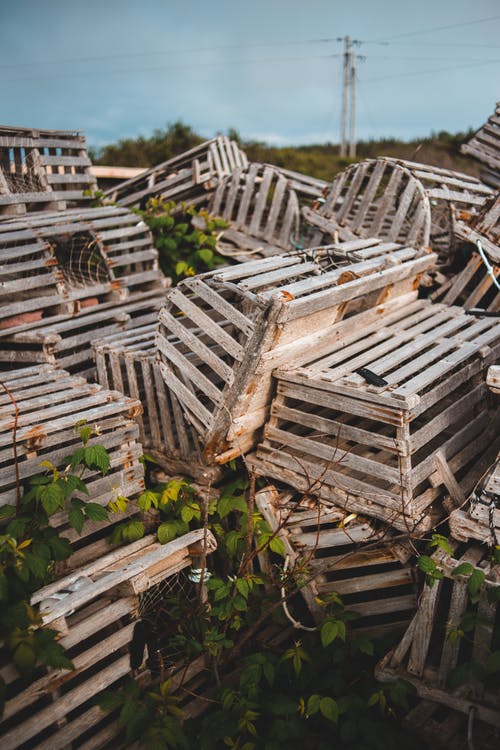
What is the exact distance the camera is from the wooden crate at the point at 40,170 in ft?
16.2

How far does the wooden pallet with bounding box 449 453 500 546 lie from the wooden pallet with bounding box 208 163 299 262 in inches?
148

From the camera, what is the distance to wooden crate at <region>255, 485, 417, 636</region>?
124 inches

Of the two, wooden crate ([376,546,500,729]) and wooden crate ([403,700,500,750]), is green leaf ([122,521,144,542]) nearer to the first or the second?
wooden crate ([376,546,500,729])

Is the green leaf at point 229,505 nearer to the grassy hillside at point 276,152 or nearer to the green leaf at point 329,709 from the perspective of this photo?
the green leaf at point 329,709

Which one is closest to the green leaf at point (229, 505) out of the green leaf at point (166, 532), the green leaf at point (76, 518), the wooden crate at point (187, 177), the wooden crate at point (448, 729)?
the green leaf at point (166, 532)

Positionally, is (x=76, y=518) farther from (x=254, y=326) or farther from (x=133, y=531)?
(x=254, y=326)

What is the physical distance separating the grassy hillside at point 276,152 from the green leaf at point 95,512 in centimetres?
1262

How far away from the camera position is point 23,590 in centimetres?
247

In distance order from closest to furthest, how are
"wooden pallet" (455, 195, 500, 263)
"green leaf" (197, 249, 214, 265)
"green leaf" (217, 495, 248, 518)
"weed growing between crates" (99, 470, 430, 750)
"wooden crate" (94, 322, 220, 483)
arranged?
"weed growing between crates" (99, 470, 430, 750)
"green leaf" (217, 495, 248, 518)
"wooden crate" (94, 322, 220, 483)
"wooden pallet" (455, 195, 500, 263)
"green leaf" (197, 249, 214, 265)

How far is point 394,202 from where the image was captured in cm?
559

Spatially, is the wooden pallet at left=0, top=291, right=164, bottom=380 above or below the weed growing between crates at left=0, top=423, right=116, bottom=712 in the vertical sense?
above

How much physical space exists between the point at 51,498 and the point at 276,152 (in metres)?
20.1

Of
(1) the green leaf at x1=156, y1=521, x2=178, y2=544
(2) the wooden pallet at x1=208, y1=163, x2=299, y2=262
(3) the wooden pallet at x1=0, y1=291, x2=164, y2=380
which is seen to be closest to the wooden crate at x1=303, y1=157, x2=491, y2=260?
(2) the wooden pallet at x1=208, y1=163, x2=299, y2=262

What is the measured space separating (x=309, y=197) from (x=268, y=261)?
287 centimetres
